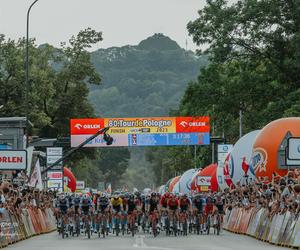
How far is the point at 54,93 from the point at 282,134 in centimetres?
4654

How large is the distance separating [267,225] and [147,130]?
36.7 m

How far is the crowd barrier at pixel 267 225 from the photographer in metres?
28.2

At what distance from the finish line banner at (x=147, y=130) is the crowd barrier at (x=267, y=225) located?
22.5 meters

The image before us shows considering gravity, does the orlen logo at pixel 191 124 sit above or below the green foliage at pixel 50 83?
below

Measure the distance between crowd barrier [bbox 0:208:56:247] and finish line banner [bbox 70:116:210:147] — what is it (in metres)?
17.5

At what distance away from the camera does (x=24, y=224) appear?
38.0 meters

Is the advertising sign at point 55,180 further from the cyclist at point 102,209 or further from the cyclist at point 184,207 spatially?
the cyclist at point 184,207

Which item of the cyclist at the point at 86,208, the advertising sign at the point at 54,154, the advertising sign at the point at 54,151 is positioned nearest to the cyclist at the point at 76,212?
the cyclist at the point at 86,208

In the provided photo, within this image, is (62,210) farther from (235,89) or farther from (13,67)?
(13,67)

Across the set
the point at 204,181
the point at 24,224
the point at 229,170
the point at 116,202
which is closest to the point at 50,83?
the point at 204,181

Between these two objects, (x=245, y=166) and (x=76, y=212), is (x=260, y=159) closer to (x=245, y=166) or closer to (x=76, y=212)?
(x=245, y=166)

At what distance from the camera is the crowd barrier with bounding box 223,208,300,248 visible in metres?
28.2

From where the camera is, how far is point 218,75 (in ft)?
A: 191

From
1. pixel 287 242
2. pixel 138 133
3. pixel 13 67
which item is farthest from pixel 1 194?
pixel 13 67
